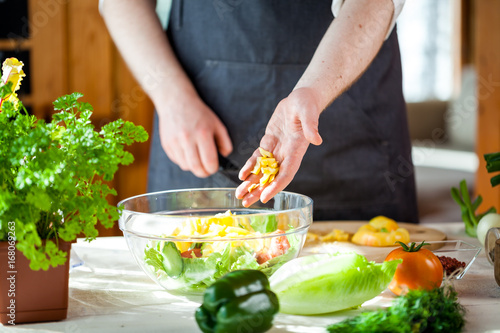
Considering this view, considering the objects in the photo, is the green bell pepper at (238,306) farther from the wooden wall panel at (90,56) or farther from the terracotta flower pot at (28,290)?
the wooden wall panel at (90,56)

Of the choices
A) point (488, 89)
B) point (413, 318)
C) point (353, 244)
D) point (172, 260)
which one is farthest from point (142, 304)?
point (488, 89)

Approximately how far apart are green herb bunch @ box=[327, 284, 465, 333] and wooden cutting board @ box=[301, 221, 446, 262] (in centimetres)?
42

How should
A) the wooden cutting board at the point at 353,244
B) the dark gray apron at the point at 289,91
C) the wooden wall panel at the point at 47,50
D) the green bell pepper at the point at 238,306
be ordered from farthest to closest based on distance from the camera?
the wooden wall panel at the point at 47,50 → the dark gray apron at the point at 289,91 → the wooden cutting board at the point at 353,244 → the green bell pepper at the point at 238,306

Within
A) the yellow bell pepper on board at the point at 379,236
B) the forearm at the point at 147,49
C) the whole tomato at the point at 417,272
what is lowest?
the yellow bell pepper on board at the point at 379,236

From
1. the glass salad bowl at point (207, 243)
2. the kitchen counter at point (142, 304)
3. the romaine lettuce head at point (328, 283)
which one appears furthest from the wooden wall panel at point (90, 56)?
the romaine lettuce head at point (328, 283)

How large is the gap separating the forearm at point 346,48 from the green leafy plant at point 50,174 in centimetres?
58

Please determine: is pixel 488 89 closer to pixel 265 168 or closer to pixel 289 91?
pixel 289 91

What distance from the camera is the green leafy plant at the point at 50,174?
0.81 meters

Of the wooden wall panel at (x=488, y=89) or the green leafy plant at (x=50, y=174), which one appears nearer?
the green leafy plant at (x=50, y=174)

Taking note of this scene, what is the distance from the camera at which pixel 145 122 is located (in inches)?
134

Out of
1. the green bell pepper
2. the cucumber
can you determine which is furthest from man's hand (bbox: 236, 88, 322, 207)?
the green bell pepper

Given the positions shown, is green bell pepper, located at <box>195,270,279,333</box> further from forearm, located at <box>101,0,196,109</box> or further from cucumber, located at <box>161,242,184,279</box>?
forearm, located at <box>101,0,196,109</box>

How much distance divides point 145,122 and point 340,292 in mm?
2617

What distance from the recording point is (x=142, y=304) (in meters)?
1.01
